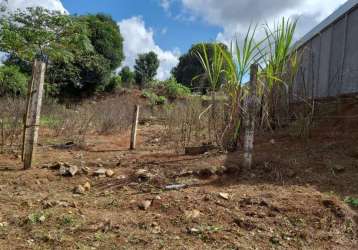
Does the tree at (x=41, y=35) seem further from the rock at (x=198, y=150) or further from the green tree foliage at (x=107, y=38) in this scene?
the green tree foliage at (x=107, y=38)

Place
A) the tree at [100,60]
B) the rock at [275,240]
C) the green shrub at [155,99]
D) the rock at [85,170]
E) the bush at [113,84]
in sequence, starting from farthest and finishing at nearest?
the bush at [113,84], the tree at [100,60], the green shrub at [155,99], the rock at [85,170], the rock at [275,240]

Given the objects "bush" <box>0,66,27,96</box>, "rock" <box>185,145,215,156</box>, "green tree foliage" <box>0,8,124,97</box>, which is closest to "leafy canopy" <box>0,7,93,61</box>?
"green tree foliage" <box>0,8,124,97</box>

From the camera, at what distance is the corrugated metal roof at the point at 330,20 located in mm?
5663

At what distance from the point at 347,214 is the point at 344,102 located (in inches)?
120

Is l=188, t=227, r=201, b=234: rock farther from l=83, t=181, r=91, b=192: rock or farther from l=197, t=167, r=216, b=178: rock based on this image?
l=83, t=181, r=91, b=192: rock

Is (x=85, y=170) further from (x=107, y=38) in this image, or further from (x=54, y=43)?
(x=107, y=38)

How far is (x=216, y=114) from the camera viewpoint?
14.2 feet

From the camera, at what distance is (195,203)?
290 cm

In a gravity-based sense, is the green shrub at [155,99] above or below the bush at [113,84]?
below

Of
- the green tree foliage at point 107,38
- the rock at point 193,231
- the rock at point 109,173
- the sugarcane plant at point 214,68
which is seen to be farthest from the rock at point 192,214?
the green tree foliage at point 107,38

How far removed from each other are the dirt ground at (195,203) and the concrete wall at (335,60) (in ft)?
4.95

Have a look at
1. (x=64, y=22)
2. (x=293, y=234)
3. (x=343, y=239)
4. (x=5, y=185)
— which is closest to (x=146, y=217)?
(x=293, y=234)

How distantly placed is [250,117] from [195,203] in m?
1.12

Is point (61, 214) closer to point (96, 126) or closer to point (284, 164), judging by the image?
point (284, 164)
